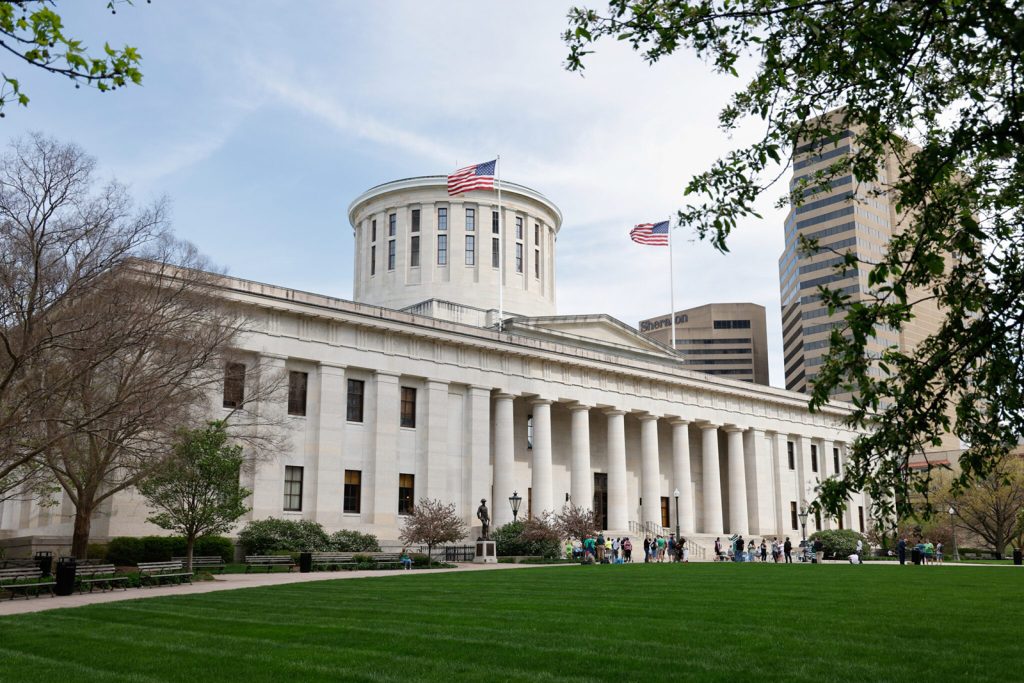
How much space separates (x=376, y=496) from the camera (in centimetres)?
Result: 4803

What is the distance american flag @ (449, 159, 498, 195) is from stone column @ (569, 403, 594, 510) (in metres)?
15.1

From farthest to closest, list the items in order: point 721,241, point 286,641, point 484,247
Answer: point 484,247
point 286,641
point 721,241

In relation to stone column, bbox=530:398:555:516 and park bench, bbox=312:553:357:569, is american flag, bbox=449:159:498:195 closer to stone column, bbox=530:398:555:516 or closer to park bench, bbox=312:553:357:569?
stone column, bbox=530:398:555:516

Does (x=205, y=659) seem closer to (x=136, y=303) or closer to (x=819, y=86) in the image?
(x=819, y=86)

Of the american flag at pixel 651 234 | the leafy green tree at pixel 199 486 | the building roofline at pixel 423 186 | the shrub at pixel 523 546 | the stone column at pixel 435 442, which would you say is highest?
the building roofline at pixel 423 186

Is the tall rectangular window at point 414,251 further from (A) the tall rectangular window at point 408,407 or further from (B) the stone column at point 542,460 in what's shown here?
(A) the tall rectangular window at point 408,407

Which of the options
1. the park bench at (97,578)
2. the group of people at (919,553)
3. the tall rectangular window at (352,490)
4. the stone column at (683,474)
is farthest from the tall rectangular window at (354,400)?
the group of people at (919,553)

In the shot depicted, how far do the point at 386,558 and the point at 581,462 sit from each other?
19149 mm

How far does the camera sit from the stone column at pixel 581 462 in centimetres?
5712

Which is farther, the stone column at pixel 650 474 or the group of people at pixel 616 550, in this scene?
the stone column at pixel 650 474

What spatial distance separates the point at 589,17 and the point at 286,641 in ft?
31.7

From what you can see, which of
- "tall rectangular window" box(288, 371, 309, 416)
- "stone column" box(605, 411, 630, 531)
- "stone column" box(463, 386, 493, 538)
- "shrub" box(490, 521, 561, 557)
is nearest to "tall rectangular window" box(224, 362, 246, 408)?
"tall rectangular window" box(288, 371, 309, 416)

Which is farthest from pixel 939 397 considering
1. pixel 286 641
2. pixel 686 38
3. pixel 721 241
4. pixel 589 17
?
pixel 286 641

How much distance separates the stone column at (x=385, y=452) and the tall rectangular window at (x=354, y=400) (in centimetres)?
89
